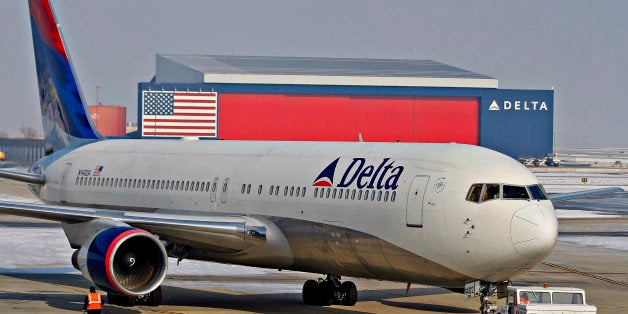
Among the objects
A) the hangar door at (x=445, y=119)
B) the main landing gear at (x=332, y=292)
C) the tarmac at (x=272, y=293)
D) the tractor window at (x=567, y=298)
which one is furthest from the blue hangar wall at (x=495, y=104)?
the tractor window at (x=567, y=298)

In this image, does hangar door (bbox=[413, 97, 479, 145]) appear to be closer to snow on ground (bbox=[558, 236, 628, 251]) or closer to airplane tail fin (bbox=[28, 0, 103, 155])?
snow on ground (bbox=[558, 236, 628, 251])

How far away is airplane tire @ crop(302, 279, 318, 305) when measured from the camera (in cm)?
3209

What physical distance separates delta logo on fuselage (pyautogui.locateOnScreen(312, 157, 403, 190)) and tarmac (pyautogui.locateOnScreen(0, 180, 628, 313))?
4160mm

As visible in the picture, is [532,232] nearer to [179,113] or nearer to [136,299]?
[136,299]

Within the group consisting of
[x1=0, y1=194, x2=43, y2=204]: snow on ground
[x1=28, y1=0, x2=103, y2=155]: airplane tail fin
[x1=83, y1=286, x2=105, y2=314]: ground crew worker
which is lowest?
[x1=0, y1=194, x2=43, y2=204]: snow on ground

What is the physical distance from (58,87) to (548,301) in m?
22.1

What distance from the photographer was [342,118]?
5817 inches

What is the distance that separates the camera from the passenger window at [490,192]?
985 inches

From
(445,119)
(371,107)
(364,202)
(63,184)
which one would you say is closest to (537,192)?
(364,202)

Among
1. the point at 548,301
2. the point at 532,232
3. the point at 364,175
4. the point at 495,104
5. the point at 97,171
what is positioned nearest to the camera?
the point at 532,232

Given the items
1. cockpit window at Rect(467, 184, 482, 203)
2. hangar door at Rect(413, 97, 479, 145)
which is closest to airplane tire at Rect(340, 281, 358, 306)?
cockpit window at Rect(467, 184, 482, 203)

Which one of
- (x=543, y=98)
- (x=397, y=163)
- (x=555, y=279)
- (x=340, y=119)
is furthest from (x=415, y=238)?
(x=543, y=98)

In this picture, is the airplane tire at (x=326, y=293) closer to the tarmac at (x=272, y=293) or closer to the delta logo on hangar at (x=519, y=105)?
the tarmac at (x=272, y=293)

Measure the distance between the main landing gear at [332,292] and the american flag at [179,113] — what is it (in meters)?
99.2
